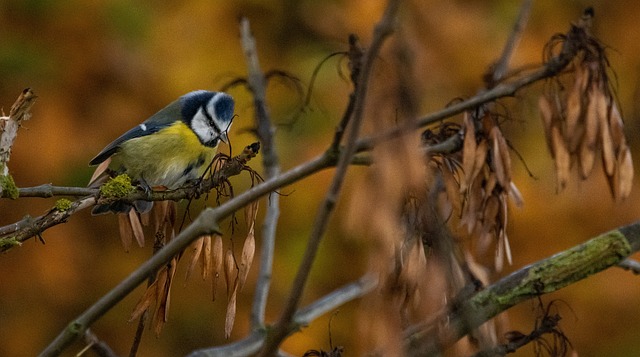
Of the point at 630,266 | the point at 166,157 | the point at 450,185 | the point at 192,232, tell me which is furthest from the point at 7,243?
the point at 166,157

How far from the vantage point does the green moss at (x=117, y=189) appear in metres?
1.69

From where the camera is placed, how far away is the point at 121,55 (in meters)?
4.45

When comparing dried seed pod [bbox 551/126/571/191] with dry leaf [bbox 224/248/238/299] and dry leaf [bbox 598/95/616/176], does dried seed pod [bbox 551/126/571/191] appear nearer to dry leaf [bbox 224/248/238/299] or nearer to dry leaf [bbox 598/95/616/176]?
dry leaf [bbox 598/95/616/176]

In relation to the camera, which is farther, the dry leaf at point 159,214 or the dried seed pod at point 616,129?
the dry leaf at point 159,214

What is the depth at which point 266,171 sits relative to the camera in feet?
7.32

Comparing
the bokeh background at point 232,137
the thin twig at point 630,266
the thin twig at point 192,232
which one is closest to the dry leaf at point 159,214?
the thin twig at point 192,232

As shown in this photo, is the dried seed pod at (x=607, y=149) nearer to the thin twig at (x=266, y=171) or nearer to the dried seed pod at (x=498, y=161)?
the dried seed pod at (x=498, y=161)

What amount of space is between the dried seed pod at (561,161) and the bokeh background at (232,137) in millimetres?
2552

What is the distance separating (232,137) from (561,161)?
265cm

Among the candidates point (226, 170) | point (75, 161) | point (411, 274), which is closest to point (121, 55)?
point (75, 161)

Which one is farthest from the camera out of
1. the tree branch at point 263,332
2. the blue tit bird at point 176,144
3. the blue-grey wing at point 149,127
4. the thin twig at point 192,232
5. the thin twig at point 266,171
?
the blue tit bird at point 176,144

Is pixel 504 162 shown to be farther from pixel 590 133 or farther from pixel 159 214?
pixel 159 214

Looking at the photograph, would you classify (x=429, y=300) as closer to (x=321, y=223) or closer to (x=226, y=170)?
(x=321, y=223)

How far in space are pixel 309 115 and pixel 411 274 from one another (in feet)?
9.85
